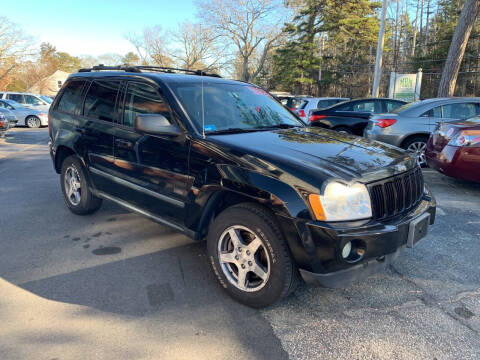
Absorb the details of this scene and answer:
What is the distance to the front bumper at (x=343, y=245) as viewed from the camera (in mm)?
2258

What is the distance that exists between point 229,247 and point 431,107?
650 centimetres

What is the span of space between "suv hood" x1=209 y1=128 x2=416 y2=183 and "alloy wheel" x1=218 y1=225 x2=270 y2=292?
570 mm

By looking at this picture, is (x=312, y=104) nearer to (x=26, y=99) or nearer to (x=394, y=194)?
(x=394, y=194)

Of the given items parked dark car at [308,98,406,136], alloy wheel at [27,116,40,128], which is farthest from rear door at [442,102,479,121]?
alloy wheel at [27,116,40,128]

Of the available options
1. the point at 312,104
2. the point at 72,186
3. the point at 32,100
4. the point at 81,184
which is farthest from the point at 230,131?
the point at 32,100

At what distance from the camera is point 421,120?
24.2 feet

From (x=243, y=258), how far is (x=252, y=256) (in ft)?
0.31

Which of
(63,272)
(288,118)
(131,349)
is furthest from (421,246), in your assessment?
(63,272)

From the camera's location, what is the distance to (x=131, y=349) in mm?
2281

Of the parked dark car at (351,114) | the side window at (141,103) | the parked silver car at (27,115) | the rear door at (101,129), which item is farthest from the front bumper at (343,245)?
the parked silver car at (27,115)

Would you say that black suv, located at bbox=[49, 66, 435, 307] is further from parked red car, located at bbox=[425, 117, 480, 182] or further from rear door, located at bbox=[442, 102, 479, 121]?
rear door, located at bbox=[442, 102, 479, 121]

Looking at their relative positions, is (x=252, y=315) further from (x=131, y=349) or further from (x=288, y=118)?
(x=288, y=118)

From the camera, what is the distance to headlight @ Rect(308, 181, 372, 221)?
2295 mm

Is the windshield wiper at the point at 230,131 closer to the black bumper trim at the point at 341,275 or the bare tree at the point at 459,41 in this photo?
the black bumper trim at the point at 341,275
